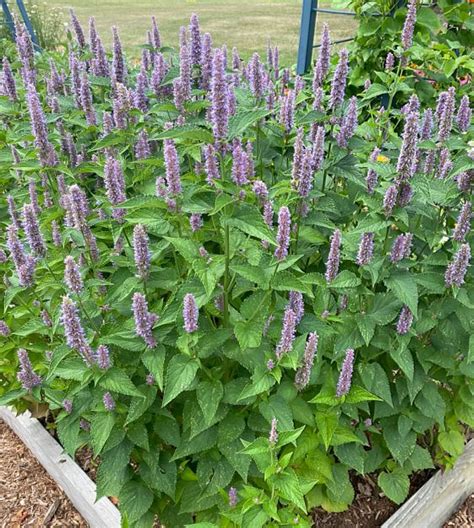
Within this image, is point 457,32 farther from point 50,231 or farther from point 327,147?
point 50,231

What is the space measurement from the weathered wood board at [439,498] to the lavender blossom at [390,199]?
5.19ft

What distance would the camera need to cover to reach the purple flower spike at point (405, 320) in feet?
6.90

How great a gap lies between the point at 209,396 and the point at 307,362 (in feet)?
1.31

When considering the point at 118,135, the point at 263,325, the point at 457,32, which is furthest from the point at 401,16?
the point at 263,325

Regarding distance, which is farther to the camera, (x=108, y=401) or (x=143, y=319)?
(x=108, y=401)

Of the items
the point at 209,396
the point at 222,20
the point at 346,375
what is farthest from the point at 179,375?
the point at 222,20

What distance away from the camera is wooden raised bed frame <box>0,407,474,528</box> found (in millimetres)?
2643

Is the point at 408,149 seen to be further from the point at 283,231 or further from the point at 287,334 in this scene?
the point at 287,334

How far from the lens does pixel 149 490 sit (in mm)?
2375

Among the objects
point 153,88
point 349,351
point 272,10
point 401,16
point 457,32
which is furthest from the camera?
point 272,10

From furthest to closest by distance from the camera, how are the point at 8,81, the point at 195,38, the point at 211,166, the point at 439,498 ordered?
the point at 8,81 → the point at 439,498 → the point at 195,38 → the point at 211,166

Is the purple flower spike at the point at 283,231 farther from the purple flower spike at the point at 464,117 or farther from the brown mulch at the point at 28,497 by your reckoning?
the brown mulch at the point at 28,497

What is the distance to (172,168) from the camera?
1.74 meters

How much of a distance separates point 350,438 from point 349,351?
46cm
